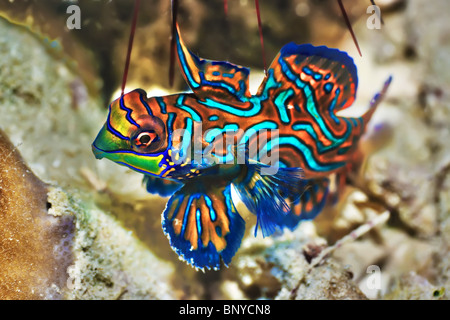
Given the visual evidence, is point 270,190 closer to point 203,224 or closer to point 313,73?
point 203,224

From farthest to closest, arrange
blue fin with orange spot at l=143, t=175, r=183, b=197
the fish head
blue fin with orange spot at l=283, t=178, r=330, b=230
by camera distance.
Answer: blue fin with orange spot at l=283, t=178, r=330, b=230 < blue fin with orange spot at l=143, t=175, r=183, b=197 < the fish head

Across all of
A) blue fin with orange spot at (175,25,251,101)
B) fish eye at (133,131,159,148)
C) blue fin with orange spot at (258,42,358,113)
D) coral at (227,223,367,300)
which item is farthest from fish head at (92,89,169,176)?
coral at (227,223,367,300)

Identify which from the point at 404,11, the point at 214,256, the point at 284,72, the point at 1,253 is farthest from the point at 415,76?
the point at 1,253

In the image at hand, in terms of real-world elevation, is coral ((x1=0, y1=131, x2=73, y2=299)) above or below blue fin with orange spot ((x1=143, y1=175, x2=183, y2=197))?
below

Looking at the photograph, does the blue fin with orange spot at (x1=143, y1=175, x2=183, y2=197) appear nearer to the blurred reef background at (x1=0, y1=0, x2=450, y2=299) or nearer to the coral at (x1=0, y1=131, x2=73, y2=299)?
the blurred reef background at (x1=0, y1=0, x2=450, y2=299)

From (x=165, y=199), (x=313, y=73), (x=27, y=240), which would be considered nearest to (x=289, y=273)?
(x=165, y=199)

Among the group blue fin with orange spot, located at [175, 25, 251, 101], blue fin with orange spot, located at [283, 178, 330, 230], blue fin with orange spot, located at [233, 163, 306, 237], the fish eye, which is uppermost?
blue fin with orange spot, located at [175, 25, 251, 101]

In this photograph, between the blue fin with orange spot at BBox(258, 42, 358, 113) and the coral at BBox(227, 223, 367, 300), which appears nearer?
the blue fin with orange spot at BBox(258, 42, 358, 113)
